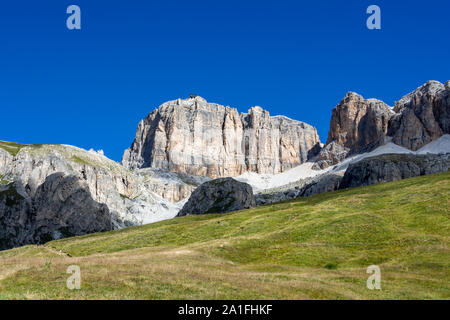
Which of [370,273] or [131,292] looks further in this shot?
[370,273]

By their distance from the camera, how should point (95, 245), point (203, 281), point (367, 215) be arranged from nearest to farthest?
point (203, 281) < point (367, 215) < point (95, 245)

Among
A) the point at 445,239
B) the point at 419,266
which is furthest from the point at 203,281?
the point at 445,239

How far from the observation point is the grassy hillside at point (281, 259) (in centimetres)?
3181

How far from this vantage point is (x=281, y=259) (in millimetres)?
56281

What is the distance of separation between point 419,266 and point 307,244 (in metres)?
17.8

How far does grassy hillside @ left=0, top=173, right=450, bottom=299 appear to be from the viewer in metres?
31.8
